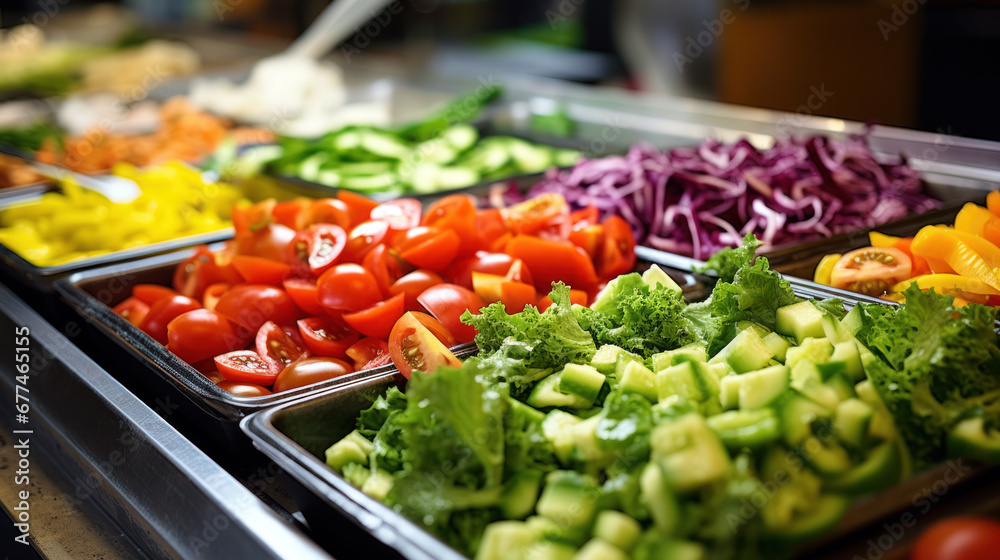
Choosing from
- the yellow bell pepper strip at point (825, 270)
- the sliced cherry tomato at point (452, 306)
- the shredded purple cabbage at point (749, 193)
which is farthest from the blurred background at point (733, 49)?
the sliced cherry tomato at point (452, 306)

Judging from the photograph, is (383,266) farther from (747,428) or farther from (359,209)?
(747,428)

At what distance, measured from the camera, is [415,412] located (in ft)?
3.68

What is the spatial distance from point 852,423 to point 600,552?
36 centimetres

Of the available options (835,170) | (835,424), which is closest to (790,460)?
(835,424)

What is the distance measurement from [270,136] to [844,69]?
140 inches

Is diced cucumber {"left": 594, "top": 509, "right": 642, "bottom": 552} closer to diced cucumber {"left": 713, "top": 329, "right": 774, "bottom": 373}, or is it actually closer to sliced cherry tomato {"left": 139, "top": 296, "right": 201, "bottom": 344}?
diced cucumber {"left": 713, "top": 329, "right": 774, "bottom": 373}

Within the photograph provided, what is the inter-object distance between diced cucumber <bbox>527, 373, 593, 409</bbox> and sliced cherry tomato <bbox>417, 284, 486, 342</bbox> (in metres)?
0.33

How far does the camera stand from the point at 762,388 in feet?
3.47

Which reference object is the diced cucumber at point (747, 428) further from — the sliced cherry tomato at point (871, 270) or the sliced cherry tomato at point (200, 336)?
the sliced cherry tomato at point (200, 336)

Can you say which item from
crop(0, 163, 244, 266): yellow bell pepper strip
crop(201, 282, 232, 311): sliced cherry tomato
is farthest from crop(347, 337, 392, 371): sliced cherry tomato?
crop(0, 163, 244, 266): yellow bell pepper strip

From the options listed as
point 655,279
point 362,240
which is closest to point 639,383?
point 655,279

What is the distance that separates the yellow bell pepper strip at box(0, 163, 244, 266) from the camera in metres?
2.42

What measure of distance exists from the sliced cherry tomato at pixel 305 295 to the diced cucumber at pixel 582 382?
0.68 meters

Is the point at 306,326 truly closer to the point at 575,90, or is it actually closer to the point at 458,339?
the point at 458,339
